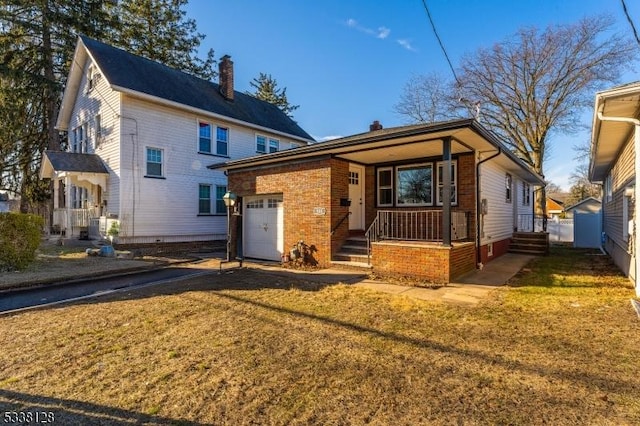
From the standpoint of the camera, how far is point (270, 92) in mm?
38188

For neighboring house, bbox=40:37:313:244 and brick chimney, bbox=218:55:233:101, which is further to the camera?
brick chimney, bbox=218:55:233:101

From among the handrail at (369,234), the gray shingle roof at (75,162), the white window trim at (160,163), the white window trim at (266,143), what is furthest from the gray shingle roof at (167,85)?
the handrail at (369,234)

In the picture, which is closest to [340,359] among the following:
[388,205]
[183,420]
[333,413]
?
[333,413]

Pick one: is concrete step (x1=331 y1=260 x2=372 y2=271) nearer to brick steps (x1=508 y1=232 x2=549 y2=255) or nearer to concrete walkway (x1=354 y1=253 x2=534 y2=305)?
concrete walkway (x1=354 y1=253 x2=534 y2=305)

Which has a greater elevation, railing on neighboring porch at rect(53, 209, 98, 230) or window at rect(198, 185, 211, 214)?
window at rect(198, 185, 211, 214)

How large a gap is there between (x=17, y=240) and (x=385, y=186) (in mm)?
10675

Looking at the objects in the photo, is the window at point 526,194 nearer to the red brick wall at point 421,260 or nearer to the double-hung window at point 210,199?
the red brick wall at point 421,260

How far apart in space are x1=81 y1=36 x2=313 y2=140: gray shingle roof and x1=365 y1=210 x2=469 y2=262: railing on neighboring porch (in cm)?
1039

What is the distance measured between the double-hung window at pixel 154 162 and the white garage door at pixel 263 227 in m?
4.84

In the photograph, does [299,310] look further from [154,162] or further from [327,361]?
[154,162]

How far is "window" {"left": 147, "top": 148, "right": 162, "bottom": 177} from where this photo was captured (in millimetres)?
14164

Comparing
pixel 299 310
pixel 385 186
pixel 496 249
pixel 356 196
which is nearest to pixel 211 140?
pixel 356 196

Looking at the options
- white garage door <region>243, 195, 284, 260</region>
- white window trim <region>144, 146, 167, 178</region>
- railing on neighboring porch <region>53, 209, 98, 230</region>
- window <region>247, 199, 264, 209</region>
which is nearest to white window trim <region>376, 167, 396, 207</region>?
white garage door <region>243, 195, 284, 260</region>

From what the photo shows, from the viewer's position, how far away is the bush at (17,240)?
8984 millimetres
